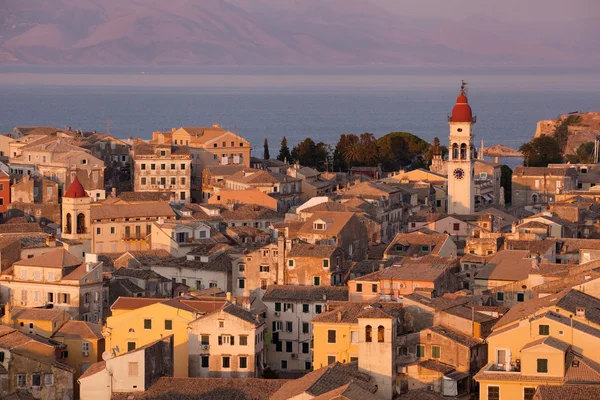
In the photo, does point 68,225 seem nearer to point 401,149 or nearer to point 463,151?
point 463,151

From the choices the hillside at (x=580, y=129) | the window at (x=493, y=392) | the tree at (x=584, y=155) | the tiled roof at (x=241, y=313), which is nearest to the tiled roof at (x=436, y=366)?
the window at (x=493, y=392)

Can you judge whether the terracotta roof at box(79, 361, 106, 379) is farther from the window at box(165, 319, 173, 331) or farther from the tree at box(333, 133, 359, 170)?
the tree at box(333, 133, 359, 170)

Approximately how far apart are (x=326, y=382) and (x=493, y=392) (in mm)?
3477

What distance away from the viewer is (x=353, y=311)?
39.6m

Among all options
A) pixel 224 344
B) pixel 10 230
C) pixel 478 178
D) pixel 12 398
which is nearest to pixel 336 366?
pixel 224 344

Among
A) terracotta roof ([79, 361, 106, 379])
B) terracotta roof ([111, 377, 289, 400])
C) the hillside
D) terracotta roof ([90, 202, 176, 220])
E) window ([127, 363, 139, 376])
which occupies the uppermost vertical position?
Result: the hillside

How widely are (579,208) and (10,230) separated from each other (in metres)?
21.0

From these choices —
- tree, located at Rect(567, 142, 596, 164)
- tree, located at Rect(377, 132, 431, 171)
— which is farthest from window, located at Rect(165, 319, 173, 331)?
tree, located at Rect(567, 142, 596, 164)

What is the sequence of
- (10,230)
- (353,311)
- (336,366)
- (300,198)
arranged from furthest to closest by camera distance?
(300,198) → (10,230) → (353,311) → (336,366)

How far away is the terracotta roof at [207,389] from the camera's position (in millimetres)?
35812

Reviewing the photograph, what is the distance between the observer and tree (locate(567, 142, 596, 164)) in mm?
98244

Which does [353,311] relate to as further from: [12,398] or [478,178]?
[478,178]

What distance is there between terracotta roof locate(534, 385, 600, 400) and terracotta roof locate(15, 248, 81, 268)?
19574mm

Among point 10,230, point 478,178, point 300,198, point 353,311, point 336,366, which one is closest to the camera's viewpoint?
point 336,366
